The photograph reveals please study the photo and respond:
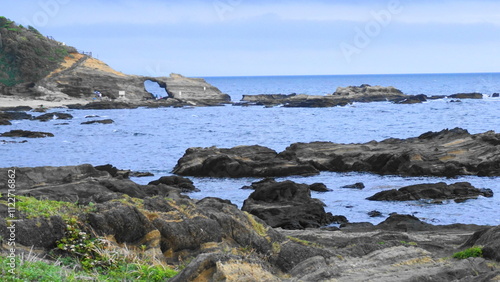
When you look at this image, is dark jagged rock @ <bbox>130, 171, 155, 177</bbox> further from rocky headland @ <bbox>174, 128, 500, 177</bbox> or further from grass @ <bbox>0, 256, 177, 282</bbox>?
grass @ <bbox>0, 256, 177, 282</bbox>

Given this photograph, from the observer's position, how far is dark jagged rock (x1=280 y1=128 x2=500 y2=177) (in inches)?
1356

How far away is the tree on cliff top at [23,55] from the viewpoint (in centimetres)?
10512

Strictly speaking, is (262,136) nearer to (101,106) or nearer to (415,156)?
(415,156)

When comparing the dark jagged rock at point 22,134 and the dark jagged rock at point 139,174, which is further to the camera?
the dark jagged rock at point 22,134

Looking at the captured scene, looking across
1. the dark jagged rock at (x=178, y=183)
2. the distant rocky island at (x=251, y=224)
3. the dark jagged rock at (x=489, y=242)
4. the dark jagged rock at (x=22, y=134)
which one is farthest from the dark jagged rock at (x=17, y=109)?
the dark jagged rock at (x=489, y=242)

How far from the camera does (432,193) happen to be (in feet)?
92.1

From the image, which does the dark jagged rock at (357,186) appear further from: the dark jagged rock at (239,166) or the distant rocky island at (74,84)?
the distant rocky island at (74,84)

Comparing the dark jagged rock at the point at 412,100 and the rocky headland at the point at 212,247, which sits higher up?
the rocky headland at the point at 212,247

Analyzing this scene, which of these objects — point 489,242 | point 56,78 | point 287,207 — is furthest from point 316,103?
point 489,242

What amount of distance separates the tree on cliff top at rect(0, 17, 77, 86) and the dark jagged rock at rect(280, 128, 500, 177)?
7499 centimetres

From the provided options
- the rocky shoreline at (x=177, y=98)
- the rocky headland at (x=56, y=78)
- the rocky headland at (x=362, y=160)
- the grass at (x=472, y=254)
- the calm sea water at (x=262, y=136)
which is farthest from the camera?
the rocky headland at (x=56, y=78)

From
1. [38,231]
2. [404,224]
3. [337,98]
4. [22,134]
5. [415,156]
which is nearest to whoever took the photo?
[38,231]

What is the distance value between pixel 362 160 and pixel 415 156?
3004 millimetres

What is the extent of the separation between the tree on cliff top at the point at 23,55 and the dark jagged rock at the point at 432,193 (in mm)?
87464
